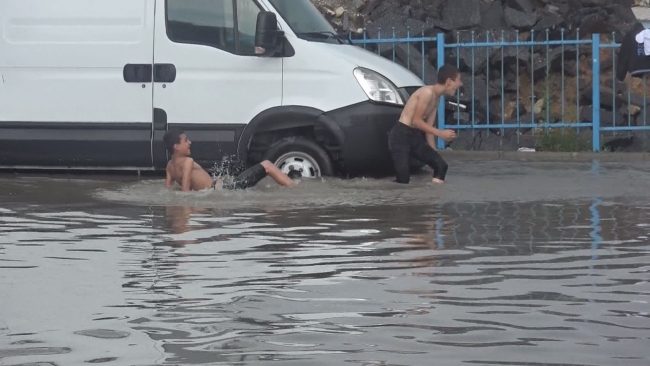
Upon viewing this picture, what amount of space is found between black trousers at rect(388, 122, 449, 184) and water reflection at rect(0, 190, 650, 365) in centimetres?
207

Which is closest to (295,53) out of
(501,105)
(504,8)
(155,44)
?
(155,44)

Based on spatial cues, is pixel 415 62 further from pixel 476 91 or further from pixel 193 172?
pixel 193 172

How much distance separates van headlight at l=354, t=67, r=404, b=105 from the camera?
12.2 metres

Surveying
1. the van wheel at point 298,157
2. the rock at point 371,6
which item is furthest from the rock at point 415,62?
the van wheel at point 298,157

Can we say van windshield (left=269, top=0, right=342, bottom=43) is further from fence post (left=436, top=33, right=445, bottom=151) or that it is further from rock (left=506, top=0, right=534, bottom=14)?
rock (left=506, top=0, right=534, bottom=14)

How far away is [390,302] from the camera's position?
6.20 metres

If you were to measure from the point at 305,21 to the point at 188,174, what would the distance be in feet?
6.56

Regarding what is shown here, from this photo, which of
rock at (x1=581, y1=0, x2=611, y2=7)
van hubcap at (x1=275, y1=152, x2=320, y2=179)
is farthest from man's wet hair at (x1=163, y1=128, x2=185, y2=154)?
rock at (x1=581, y1=0, x2=611, y2=7)

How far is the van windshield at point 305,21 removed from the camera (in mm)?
12422

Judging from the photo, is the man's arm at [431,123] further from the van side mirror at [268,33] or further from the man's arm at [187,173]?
the man's arm at [187,173]

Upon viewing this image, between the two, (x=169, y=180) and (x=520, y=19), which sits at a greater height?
(x=520, y=19)

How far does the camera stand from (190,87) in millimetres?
12469

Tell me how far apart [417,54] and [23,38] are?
7.11 meters

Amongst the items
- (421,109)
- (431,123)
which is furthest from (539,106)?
(421,109)
